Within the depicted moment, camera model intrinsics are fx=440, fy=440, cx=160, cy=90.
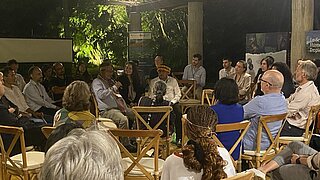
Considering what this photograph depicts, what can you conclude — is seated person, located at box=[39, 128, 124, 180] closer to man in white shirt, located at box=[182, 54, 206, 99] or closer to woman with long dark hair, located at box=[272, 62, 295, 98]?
woman with long dark hair, located at box=[272, 62, 295, 98]

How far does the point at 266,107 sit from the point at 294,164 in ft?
2.21

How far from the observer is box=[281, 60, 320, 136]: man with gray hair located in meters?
4.67

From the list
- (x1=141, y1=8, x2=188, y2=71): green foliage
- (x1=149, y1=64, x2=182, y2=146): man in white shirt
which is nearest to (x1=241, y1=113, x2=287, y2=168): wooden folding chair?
(x1=149, y1=64, x2=182, y2=146): man in white shirt

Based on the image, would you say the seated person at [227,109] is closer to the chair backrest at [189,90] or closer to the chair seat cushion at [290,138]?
the chair seat cushion at [290,138]

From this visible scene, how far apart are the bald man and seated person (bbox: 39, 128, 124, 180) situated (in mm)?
2833

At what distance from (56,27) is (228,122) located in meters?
9.05

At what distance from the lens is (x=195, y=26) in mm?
10273

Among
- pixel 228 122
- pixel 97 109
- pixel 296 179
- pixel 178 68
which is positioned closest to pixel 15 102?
pixel 97 109

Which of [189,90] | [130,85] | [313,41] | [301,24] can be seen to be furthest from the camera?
[189,90]

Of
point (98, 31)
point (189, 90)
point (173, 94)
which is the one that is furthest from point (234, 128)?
point (98, 31)

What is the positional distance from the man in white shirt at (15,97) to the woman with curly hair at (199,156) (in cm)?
359

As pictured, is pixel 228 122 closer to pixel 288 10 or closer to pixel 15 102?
pixel 15 102

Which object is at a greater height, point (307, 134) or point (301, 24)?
point (301, 24)

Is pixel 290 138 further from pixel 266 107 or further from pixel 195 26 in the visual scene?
pixel 195 26
